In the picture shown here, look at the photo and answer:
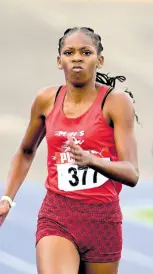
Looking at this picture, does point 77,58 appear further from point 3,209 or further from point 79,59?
point 3,209

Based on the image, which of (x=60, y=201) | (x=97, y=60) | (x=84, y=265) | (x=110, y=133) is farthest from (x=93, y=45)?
(x=84, y=265)

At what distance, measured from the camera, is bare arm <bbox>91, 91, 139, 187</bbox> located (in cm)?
507

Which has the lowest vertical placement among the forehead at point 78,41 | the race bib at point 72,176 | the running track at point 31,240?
the running track at point 31,240

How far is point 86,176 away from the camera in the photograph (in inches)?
209

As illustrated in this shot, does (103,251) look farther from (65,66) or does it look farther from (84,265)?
(65,66)

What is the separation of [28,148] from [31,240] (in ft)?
17.7

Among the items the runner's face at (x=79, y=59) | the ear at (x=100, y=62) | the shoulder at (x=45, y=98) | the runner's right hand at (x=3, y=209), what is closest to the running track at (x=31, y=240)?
the runner's right hand at (x=3, y=209)

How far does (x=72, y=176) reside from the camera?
5305mm

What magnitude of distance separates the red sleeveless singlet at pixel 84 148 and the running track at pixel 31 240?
3786mm

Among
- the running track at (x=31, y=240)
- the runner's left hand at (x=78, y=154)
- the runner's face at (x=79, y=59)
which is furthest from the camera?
the running track at (x=31, y=240)

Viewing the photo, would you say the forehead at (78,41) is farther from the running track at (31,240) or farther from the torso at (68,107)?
the running track at (31,240)

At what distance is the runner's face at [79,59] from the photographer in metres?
5.33

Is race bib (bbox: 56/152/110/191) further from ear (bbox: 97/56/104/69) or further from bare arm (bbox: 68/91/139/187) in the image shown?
ear (bbox: 97/56/104/69)

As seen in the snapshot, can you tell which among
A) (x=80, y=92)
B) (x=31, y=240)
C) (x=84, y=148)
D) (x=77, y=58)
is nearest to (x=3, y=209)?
(x=84, y=148)
